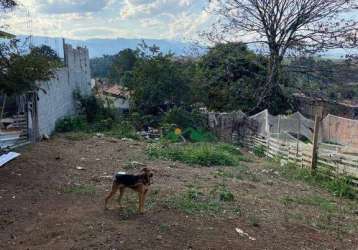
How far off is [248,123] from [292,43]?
209 inches

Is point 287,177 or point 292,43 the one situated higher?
point 292,43

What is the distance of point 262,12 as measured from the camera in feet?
59.7

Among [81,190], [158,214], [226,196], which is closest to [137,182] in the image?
[158,214]

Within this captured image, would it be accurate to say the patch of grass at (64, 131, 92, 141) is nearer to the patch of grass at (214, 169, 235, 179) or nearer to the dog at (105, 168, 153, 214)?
the patch of grass at (214, 169, 235, 179)

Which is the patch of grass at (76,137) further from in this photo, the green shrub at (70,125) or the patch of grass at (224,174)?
the patch of grass at (224,174)

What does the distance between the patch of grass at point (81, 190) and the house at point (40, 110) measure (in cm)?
394

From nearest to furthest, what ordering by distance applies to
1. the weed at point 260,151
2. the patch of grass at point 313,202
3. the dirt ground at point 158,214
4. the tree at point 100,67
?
1. the dirt ground at point 158,214
2. the patch of grass at point 313,202
3. the weed at point 260,151
4. the tree at point 100,67

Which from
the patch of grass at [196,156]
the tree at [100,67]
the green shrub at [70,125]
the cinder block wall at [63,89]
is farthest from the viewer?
the tree at [100,67]

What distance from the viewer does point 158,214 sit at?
500 centimetres

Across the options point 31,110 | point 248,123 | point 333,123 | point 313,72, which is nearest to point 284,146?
point 333,123

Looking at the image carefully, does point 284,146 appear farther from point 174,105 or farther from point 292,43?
point 292,43

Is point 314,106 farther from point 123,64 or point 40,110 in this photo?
point 123,64

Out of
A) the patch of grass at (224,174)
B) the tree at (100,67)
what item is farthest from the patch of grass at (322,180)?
the tree at (100,67)

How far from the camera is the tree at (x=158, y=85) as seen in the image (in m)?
16.9
